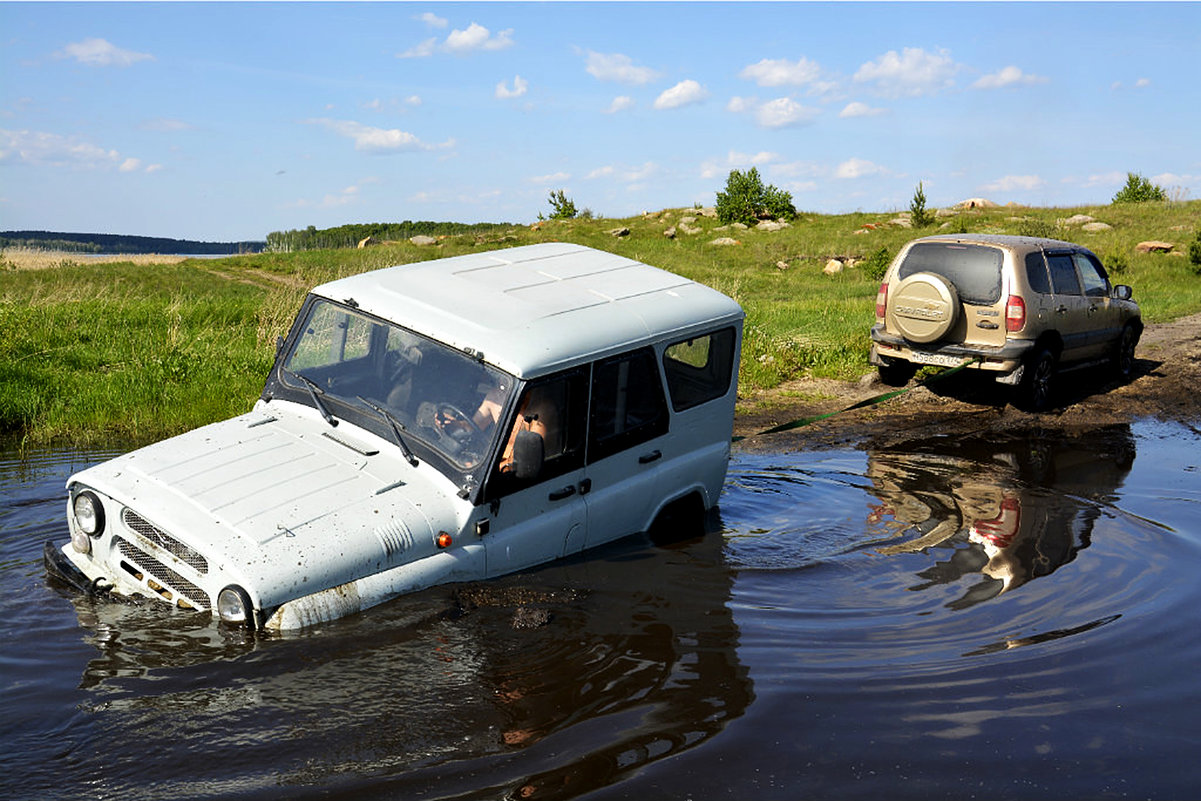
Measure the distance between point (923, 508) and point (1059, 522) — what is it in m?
1.07

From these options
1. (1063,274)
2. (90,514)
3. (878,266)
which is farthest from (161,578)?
(878,266)

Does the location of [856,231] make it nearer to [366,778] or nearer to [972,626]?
[972,626]

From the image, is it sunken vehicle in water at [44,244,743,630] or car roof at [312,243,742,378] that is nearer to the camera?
sunken vehicle in water at [44,244,743,630]

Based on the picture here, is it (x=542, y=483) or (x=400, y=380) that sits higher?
(x=400, y=380)

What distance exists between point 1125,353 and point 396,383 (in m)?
12.8

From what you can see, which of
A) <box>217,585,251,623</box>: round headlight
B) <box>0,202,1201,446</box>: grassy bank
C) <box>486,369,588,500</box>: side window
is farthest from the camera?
<box>0,202,1201,446</box>: grassy bank

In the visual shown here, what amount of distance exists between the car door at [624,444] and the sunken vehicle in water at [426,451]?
0.05 ft

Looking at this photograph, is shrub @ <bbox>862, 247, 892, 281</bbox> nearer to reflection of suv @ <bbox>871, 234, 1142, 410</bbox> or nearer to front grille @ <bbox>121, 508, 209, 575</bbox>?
reflection of suv @ <bbox>871, 234, 1142, 410</bbox>

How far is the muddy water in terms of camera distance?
14.3 ft

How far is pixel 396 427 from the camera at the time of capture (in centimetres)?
601

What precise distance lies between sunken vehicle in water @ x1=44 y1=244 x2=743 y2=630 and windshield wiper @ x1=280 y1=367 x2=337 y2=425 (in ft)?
0.06

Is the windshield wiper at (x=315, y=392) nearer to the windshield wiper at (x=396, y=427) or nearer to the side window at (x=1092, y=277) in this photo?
the windshield wiper at (x=396, y=427)

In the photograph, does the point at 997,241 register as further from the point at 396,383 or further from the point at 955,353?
the point at 396,383

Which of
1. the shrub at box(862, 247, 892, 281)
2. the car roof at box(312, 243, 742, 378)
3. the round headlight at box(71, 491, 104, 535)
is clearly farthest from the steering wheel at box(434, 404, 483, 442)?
the shrub at box(862, 247, 892, 281)
